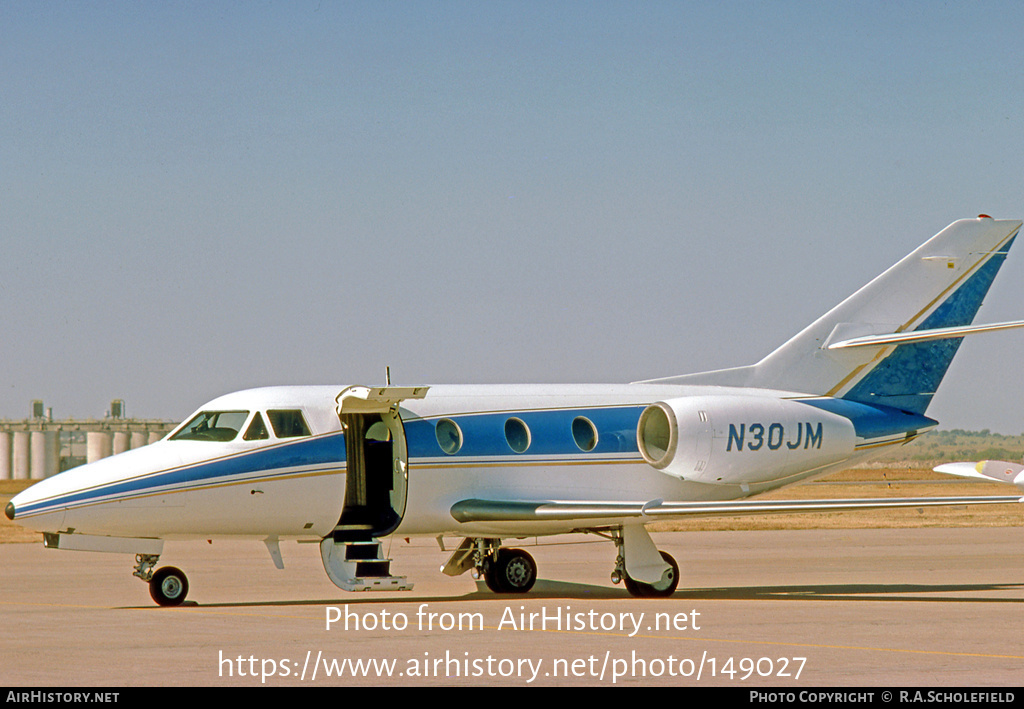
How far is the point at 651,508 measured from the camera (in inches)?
771

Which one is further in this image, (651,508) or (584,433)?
(584,433)

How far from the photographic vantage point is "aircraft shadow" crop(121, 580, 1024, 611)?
19672 millimetres

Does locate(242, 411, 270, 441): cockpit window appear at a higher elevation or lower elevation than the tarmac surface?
higher

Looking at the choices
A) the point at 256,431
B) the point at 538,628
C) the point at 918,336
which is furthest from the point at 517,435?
the point at 918,336

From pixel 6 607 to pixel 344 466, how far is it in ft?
16.4

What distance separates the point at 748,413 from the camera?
21.8m

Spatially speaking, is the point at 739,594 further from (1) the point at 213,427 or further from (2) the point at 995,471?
(2) the point at 995,471

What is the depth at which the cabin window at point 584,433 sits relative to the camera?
21.4 metres

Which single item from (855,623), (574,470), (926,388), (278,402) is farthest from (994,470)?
(278,402)

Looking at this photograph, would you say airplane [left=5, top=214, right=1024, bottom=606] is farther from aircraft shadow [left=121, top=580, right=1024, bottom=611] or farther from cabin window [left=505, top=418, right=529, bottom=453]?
aircraft shadow [left=121, top=580, right=1024, bottom=611]

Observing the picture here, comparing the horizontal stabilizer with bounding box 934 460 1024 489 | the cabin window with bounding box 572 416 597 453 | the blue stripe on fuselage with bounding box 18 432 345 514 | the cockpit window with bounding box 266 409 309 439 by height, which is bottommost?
the horizontal stabilizer with bounding box 934 460 1024 489

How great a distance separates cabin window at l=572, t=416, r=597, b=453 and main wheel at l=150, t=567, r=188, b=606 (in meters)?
6.32

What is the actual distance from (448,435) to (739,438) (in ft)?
15.5

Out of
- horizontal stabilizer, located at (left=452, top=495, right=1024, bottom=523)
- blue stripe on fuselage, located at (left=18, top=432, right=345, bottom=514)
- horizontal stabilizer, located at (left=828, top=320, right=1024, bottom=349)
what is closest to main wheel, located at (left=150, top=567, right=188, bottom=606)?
blue stripe on fuselage, located at (left=18, top=432, right=345, bottom=514)
